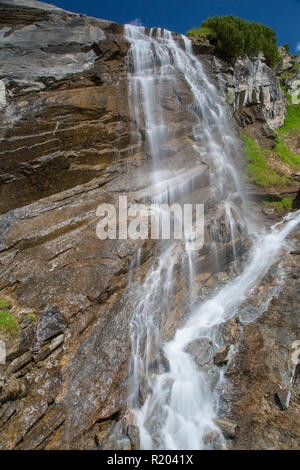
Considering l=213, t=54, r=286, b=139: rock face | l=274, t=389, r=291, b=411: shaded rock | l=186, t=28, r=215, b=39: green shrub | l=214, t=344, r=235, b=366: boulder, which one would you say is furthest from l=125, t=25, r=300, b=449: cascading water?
l=213, t=54, r=286, b=139: rock face

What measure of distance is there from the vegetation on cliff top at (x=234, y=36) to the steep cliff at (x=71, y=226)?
25.3 ft

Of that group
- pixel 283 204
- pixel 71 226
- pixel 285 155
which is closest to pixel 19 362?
pixel 71 226

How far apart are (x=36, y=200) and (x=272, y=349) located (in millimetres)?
9063

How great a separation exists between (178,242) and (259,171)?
9779 millimetres

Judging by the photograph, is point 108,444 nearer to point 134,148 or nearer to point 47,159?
point 47,159

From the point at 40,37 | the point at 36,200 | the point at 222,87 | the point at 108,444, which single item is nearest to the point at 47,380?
the point at 108,444

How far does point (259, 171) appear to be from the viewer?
16703mm

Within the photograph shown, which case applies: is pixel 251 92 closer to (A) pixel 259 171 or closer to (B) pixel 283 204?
(A) pixel 259 171

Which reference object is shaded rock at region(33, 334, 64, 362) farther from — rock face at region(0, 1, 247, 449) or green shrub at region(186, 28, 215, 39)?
green shrub at region(186, 28, 215, 39)

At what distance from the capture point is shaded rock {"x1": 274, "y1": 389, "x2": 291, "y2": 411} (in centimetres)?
625

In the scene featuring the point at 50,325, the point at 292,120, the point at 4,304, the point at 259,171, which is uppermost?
the point at 292,120

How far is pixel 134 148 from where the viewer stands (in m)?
11.7

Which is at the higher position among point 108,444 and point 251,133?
point 251,133

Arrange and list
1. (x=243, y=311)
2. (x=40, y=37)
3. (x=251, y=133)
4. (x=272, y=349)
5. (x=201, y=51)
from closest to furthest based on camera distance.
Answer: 1. (x=272, y=349)
2. (x=243, y=311)
3. (x=40, y=37)
4. (x=201, y=51)
5. (x=251, y=133)
